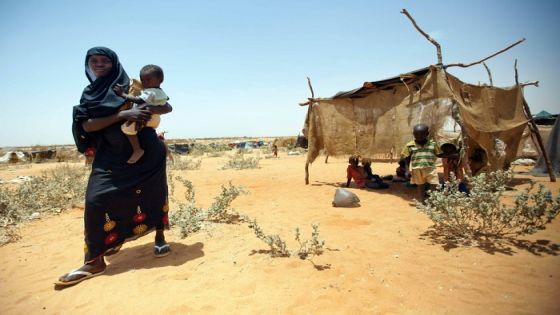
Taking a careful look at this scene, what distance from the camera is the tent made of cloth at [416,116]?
5.42 metres

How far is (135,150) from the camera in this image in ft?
8.93

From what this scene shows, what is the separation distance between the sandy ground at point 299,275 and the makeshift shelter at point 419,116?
2.28 meters

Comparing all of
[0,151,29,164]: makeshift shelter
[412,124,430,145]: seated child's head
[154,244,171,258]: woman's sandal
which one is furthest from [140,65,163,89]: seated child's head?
[0,151,29,164]: makeshift shelter

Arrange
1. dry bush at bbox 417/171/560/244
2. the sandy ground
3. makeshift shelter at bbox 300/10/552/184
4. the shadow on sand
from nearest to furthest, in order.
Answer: the sandy ground
the shadow on sand
dry bush at bbox 417/171/560/244
makeshift shelter at bbox 300/10/552/184

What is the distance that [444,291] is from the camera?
7.48ft

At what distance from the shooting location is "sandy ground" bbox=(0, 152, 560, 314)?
2.17m

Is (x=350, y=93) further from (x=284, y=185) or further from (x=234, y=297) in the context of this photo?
(x=234, y=297)

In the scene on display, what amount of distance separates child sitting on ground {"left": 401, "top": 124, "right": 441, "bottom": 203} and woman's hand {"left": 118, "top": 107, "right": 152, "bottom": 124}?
3.94 meters

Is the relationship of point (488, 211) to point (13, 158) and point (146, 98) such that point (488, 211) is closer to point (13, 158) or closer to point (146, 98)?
point (146, 98)

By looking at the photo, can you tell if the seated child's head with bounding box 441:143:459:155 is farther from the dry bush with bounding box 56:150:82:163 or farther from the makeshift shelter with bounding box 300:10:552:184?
the dry bush with bounding box 56:150:82:163

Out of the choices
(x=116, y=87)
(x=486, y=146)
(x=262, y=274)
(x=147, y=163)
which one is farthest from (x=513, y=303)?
(x=486, y=146)

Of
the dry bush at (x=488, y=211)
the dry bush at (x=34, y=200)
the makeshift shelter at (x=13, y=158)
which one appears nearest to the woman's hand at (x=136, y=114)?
the dry bush at (x=488, y=211)

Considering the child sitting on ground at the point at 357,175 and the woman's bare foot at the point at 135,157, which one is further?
the child sitting on ground at the point at 357,175

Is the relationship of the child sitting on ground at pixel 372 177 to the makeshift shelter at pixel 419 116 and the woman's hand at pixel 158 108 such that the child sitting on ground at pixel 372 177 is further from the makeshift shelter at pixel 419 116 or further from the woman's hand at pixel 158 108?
the woman's hand at pixel 158 108
